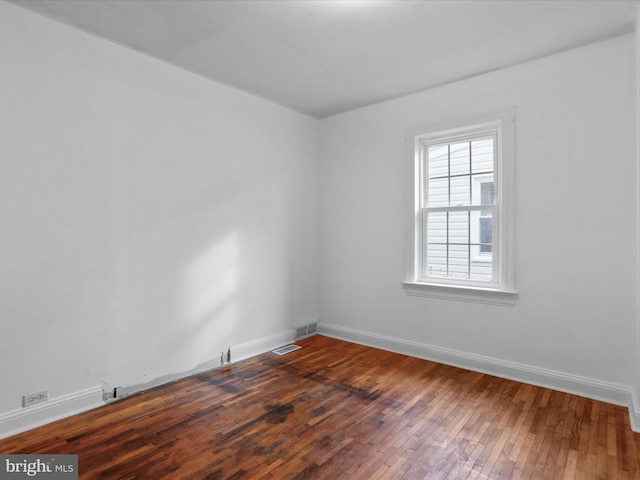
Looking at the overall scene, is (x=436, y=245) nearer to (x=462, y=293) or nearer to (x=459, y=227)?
(x=459, y=227)

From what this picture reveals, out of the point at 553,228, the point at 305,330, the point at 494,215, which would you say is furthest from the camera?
the point at 305,330

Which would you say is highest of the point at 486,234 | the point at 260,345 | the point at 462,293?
the point at 486,234

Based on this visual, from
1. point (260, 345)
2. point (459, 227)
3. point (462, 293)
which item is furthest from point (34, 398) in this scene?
point (459, 227)

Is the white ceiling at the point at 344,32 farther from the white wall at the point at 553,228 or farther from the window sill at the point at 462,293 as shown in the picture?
the window sill at the point at 462,293

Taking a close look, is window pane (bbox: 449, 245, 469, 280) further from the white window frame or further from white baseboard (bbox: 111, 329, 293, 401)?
white baseboard (bbox: 111, 329, 293, 401)

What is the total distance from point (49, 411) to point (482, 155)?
4.21 metres

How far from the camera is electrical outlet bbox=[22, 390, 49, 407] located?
2471mm

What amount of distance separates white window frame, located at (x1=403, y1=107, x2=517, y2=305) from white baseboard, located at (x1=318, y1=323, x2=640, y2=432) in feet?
1.85

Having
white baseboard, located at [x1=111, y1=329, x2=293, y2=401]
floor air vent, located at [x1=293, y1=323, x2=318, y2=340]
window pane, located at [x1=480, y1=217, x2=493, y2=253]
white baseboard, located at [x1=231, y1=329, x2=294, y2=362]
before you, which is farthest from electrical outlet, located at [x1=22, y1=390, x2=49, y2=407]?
window pane, located at [x1=480, y1=217, x2=493, y2=253]

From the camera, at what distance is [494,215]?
139 inches

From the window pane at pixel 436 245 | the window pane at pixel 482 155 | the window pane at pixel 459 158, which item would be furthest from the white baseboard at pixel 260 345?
the window pane at pixel 482 155

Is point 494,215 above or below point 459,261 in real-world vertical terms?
above

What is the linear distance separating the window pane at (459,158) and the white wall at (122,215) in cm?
195

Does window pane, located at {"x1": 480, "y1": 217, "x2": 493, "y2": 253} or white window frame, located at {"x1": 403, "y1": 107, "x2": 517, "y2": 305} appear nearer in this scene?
white window frame, located at {"x1": 403, "y1": 107, "x2": 517, "y2": 305}
